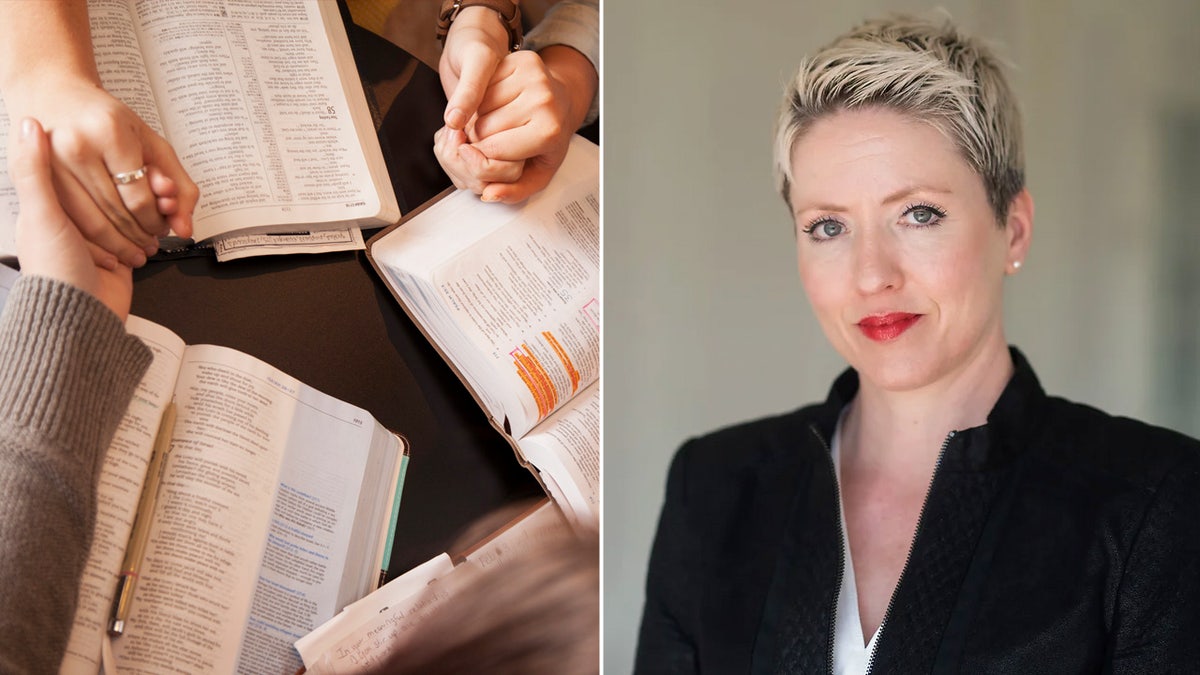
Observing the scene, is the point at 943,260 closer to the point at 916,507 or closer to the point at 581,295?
the point at 916,507

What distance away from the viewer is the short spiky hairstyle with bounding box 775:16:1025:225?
0.71 metres

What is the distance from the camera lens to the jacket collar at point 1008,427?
720mm

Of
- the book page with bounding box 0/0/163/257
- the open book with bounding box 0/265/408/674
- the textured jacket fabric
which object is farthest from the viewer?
the book page with bounding box 0/0/163/257

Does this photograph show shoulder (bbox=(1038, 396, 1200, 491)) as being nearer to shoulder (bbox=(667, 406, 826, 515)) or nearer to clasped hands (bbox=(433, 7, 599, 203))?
shoulder (bbox=(667, 406, 826, 515))

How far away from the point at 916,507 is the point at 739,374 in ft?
0.54

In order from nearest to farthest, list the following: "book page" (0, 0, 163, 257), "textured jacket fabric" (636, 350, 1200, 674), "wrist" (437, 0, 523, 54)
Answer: "textured jacket fabric" (636, 350, 1200, 674) < "book page" (0, 0, 163, 257) < "wrist" (437, 0, 523, 54)

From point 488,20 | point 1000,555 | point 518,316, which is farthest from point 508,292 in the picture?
point 1000,555

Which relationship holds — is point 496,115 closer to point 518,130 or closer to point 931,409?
point 518,130

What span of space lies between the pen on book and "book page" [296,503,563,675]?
0.48ft

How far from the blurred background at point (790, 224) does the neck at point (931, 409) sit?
0.03 m

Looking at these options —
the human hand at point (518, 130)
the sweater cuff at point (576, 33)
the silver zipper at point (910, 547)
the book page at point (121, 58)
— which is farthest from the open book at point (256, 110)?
the silver zipper at point (910, 547)

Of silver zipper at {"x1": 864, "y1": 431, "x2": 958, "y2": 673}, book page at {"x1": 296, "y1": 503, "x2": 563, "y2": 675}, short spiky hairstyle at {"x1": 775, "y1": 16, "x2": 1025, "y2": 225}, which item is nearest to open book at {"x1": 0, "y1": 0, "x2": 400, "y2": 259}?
book page at {"x1": 296, "y1": 503, "x2": 563, "y2": 675}

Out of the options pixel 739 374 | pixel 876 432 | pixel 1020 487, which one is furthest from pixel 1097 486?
pixel 739 374

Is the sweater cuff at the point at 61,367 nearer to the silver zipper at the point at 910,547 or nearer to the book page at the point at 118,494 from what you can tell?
the book page at the point at 118,494
